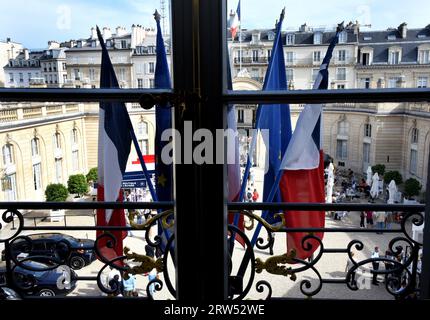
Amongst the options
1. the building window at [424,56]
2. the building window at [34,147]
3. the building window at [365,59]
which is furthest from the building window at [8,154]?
the building window at [424,56]

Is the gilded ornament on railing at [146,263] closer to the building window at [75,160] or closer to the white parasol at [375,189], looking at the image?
the building window at [75,160]

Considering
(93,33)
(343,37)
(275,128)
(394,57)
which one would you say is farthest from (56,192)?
(394,57)

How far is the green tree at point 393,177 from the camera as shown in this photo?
7.11 feet

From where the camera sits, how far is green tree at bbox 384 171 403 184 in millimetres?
2166

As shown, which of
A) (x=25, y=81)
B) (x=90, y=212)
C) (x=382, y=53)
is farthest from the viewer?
(x=90, y=212)

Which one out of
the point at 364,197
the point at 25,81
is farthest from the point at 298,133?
the point at 25,81

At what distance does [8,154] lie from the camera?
8.13 feet

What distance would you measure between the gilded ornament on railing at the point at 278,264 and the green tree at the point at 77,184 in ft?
3.45

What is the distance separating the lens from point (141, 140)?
2018mm

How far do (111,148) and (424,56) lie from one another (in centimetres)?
162

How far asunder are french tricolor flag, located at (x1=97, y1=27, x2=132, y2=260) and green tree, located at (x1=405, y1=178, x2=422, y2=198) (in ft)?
4.41
